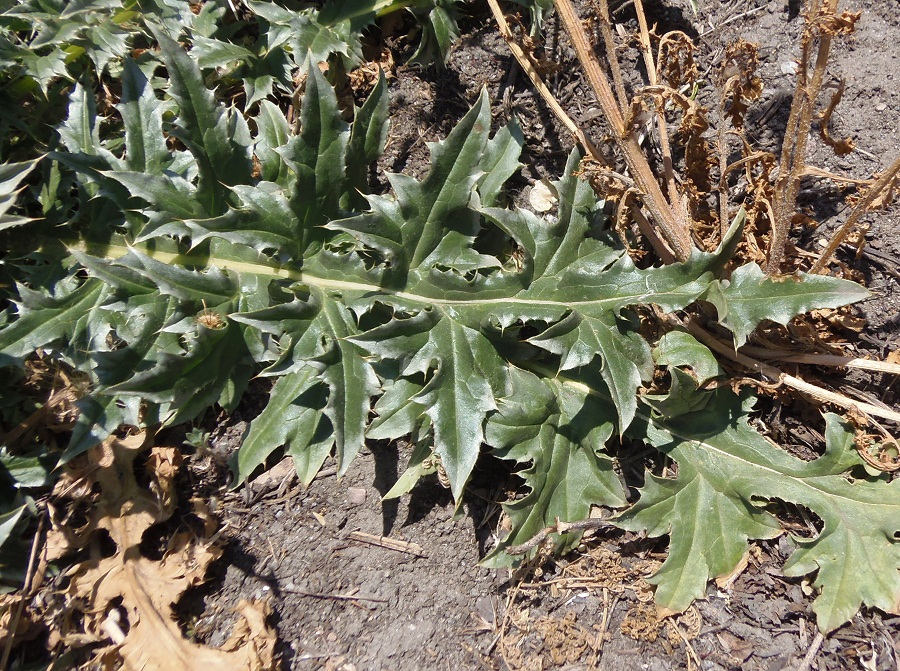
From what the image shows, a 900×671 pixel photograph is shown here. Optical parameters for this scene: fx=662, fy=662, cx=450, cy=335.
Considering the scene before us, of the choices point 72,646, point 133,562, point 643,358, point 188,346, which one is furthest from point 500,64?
point 72,646

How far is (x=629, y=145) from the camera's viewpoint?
7.91 ft

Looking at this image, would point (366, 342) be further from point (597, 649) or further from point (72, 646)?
point (72, 646)

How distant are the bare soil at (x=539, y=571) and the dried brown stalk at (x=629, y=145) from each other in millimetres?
389

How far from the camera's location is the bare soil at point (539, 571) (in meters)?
2.48

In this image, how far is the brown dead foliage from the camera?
2541 mm

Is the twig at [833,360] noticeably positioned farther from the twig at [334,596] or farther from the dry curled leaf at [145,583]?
the dry curled leaf at [145,583]

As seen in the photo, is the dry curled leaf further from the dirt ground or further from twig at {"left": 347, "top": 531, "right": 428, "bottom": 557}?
twig at {"left": 347, "top": 531, "right": 428, "bottom": 557}

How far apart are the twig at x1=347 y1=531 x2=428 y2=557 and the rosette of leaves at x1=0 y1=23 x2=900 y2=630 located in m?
0.42

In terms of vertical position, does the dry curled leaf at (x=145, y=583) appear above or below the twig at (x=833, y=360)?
below

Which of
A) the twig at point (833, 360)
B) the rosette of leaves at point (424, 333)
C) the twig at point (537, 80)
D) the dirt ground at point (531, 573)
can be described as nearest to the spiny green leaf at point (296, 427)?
the rosette of leaves at point (424, 333)

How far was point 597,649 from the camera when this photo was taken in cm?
250

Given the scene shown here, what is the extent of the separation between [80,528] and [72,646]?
0.45 m

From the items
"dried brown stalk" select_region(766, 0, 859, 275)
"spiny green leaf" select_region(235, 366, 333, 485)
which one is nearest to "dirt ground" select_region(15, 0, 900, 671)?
"spiny green leaf" select_region(235, 366, 333, 485)

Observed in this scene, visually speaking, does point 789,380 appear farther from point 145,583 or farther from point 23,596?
point 23,596
